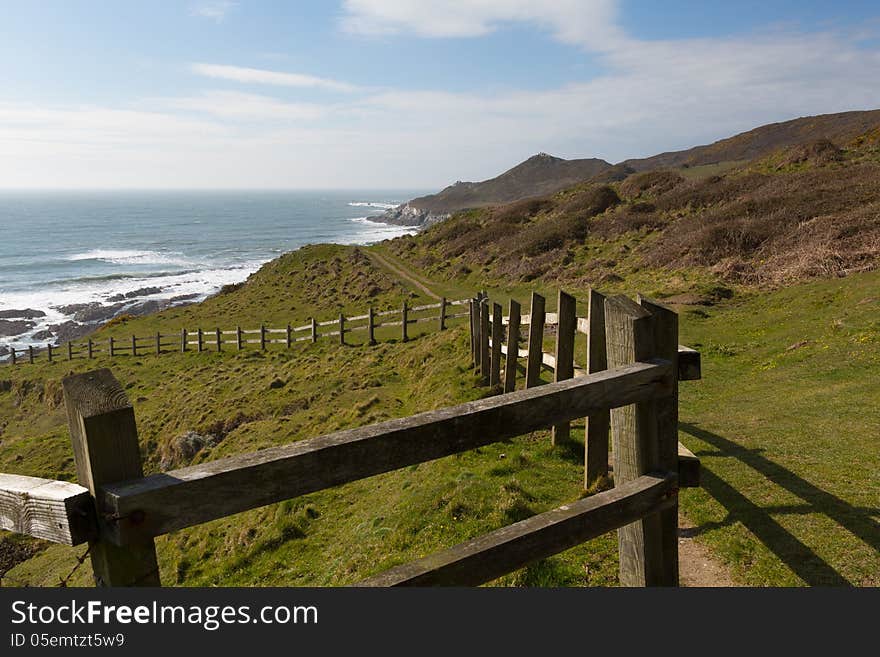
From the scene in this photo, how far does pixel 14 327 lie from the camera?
52.7m

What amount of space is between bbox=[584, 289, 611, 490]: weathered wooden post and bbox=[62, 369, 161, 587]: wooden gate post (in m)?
5.32

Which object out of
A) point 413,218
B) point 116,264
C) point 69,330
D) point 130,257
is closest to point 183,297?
point 69,330

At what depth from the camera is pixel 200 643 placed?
227cm

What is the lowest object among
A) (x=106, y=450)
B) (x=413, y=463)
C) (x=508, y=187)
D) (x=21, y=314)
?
(x=21, y=314)

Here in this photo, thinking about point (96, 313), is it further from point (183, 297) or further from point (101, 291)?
point (101, 291)

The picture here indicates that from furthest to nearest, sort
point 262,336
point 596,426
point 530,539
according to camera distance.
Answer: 1. point 262,336
2. point 596,426
3. point 530,539

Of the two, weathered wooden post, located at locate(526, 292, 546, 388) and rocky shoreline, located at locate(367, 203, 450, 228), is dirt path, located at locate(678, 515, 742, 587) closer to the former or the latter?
weathered wooden post, located at locate(526, 292, 546, 388)

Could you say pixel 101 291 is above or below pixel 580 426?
above

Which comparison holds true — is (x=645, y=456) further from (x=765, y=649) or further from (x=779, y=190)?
(x=779, y=190)

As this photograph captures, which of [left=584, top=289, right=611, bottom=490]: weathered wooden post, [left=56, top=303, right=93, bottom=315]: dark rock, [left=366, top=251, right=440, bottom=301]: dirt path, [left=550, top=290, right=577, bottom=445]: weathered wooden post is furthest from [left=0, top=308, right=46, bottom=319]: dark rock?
[left=584, top=289, right=611, bottom=490]: weathered wooden post

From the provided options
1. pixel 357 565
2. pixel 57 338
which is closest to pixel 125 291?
pixel 57 338

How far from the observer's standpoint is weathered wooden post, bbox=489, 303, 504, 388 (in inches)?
461

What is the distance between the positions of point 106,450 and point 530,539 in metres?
2.08

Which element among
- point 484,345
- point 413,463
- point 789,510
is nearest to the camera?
point 413,463
